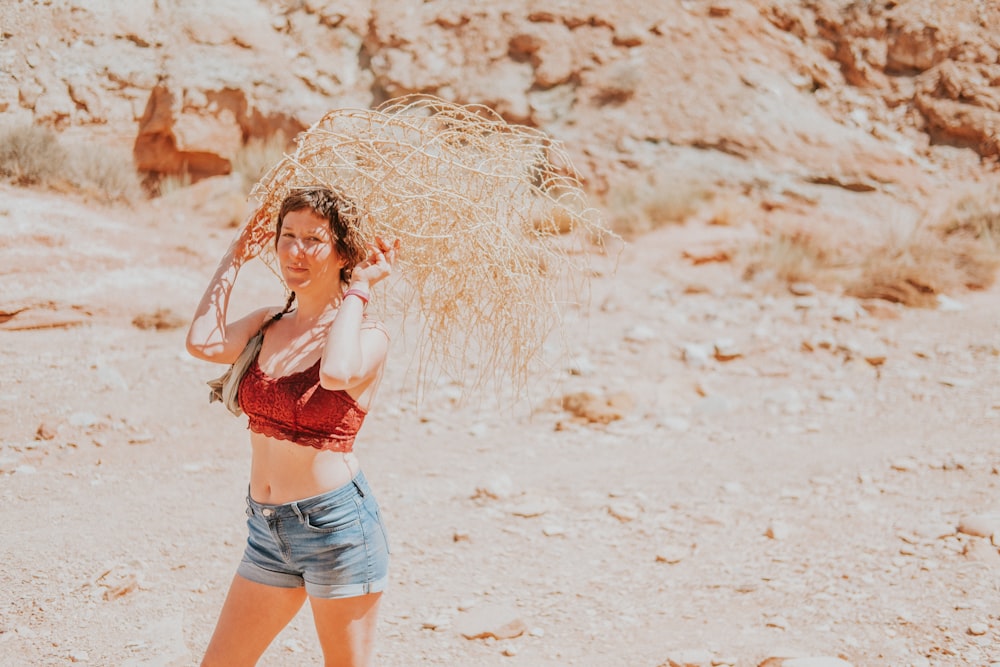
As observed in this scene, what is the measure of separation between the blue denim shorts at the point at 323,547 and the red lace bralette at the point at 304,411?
0.44 ft

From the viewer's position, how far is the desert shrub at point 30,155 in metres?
6.21

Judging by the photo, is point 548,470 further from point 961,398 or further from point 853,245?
point 853,245

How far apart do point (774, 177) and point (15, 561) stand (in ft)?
29.8

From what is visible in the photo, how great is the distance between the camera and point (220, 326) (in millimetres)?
2221

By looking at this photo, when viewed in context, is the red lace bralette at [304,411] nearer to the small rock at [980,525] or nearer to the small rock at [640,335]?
the small rock at [980,525]

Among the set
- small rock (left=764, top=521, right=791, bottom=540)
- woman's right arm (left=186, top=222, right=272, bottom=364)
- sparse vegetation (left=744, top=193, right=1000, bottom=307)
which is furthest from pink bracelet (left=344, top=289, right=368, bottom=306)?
sparse vegetation (left=744, top=193, right=1000, bottom=307)

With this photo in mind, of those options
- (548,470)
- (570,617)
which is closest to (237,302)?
(548,470)

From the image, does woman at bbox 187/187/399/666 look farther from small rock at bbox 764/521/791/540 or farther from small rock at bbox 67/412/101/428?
small rock at bbox 67/412/101/428

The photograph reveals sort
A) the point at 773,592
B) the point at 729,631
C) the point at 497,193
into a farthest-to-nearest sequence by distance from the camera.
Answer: the point at 773,592 < the point at 729,631 < the point at 497,193

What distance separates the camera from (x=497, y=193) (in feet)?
8.00

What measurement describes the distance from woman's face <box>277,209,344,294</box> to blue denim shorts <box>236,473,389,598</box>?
55 centimetres

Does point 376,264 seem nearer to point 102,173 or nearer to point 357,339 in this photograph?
point 357,339

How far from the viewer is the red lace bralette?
82.4 inches

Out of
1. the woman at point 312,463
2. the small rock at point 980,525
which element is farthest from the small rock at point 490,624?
the small rock at point 980,525
